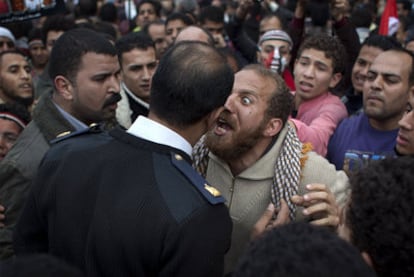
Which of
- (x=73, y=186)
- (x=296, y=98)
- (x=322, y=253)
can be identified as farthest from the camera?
(x=296, y=98)

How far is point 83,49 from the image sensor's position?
2.82 metres

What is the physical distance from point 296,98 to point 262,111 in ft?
5.19

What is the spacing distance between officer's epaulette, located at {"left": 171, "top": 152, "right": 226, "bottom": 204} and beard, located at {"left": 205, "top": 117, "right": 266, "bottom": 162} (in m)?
0.73

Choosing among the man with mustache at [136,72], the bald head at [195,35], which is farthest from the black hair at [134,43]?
the bald head at [195,35]

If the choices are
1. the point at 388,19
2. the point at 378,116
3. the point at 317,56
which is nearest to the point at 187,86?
the point at 378,116

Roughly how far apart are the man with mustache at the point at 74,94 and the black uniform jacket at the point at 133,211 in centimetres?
66

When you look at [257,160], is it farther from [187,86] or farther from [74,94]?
[74,94]

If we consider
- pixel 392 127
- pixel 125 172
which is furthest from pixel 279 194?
pixel 392 127

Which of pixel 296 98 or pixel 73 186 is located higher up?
pixel 73 186

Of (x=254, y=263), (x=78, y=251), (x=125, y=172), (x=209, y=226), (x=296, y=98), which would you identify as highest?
(x=254, y=263)

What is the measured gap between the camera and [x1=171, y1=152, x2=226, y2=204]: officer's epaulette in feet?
5.68

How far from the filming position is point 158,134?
184 centimetres

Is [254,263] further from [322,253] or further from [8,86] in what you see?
[8,86]

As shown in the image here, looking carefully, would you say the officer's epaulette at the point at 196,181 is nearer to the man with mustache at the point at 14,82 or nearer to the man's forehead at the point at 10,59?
the man with mustache at the point at 14,82
